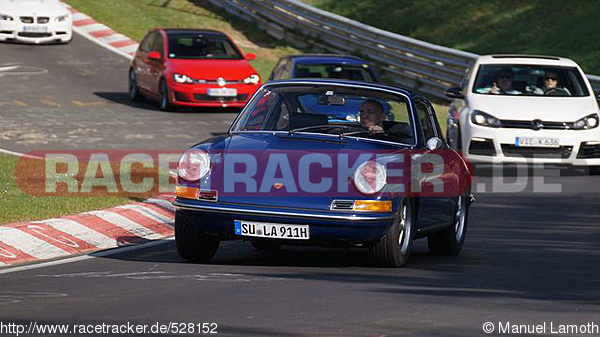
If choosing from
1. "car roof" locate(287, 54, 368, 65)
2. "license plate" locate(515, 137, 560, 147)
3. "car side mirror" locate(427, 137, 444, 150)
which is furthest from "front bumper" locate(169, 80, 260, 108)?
"car side mirror" locate(427, 137, 444, 150)

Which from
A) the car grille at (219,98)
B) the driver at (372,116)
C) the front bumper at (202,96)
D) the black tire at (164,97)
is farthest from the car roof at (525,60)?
the driver at (372,116)

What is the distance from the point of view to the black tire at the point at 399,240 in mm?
10977

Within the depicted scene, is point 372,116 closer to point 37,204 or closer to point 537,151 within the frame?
point 37,204

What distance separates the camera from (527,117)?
19.8 metres

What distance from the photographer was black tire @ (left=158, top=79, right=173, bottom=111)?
2666 centimetres

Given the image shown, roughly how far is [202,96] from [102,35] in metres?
9.68

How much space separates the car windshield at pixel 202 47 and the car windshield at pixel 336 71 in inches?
168

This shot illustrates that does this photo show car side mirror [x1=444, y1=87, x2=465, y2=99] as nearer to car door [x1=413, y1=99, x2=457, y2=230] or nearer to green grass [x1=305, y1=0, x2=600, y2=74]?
car door [x1=413, y1=99, x2=457, y2=230]

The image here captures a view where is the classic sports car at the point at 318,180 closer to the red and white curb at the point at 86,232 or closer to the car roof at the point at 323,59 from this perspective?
Answer: the red and white curb at the point at 86,232

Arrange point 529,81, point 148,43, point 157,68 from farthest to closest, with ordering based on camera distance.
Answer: point 148,43 → point 157,68 → point 529,81

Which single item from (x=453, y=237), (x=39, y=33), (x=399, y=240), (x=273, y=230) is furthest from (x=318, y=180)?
(x=39, y=33)

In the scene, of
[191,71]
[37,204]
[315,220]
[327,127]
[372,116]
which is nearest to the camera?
[315,220]

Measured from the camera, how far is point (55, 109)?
25.8 metres

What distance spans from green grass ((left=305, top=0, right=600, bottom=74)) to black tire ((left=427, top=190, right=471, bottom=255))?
19.4m
